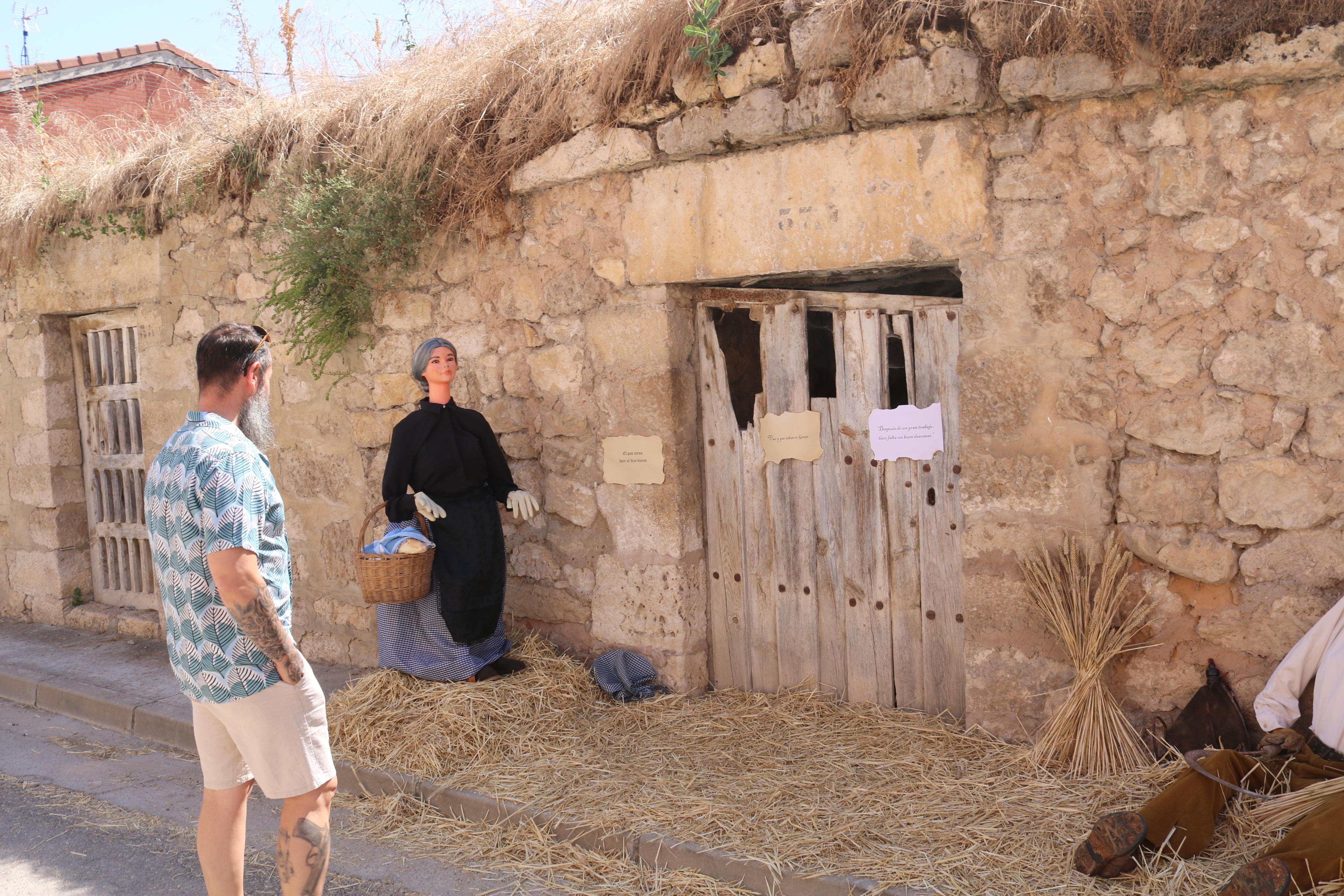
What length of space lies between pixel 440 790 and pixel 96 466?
15.5 feet

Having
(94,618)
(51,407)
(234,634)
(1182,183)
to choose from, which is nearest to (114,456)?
(51,407)

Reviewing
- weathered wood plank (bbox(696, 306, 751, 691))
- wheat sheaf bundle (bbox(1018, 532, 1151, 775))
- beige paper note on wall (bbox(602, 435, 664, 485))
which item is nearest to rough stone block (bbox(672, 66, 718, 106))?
weathered wood plank (bbox(696, 306, 751, 691))

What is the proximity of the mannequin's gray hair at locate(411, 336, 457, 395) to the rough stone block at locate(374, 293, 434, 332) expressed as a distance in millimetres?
658

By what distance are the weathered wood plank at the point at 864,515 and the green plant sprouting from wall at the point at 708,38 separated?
1.15 metres

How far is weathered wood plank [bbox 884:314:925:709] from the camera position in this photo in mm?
4086

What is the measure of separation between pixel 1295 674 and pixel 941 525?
4.39 ft

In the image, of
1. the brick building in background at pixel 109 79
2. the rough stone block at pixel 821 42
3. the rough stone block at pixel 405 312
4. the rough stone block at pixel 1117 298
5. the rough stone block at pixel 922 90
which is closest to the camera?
the rough stone block at pixel 1117 298

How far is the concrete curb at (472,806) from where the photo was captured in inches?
119

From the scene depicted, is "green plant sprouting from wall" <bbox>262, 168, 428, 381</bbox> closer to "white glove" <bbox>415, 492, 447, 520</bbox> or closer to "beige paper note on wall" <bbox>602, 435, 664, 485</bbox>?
"white glove" <bbox>415, 492, 447, 520</bbox>

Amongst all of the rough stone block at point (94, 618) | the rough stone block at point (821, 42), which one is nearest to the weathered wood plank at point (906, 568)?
the rough stone block at point (821, 42)

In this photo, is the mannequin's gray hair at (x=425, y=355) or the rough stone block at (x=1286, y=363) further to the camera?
the mannequin's gray hair at (x=425, y=355)

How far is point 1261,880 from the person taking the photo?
250 centimetres

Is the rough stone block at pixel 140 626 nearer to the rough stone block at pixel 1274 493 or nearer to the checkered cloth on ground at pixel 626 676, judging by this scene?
the checkered cloth on ground at pixel 626 676

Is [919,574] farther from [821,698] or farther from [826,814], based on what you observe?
[826,814]
